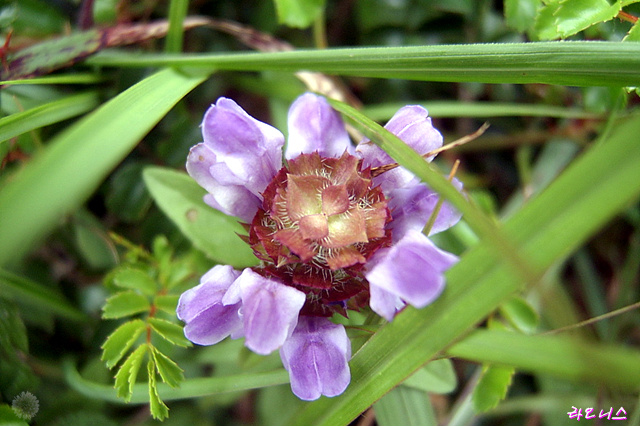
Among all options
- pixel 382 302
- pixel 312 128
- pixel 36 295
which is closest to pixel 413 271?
pixel 382 302

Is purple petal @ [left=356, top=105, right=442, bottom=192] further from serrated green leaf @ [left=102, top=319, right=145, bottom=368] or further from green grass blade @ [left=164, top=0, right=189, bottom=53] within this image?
green grass blade @ [left=164, top=0, right=189, bottom=53]

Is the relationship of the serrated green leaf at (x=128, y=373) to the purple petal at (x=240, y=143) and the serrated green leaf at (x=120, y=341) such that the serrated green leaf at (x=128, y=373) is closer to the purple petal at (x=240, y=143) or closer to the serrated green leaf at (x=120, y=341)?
the serrated green leaf at (x=120, y=341)

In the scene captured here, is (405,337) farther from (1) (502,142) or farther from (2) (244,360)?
(1) (502,142)

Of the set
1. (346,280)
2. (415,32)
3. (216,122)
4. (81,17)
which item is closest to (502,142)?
(415,32)

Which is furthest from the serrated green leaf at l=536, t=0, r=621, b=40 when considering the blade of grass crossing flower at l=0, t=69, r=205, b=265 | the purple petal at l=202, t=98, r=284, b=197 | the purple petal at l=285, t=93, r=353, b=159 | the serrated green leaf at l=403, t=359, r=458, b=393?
the blade of grass crossing flower at l=0, t=69, r=205, b=265

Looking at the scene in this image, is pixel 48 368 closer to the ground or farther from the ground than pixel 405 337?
closer to the ground

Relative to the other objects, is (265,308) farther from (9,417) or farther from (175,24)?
(175,24)

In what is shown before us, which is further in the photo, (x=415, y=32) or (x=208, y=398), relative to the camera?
(x=415, y=32)
